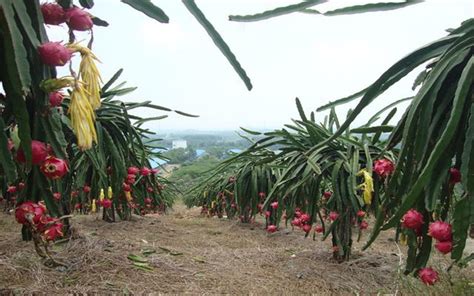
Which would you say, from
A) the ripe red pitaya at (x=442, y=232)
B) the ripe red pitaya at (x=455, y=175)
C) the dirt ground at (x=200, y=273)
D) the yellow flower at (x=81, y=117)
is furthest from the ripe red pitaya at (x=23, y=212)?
the ripe red pitaya at (x=455, y=175)

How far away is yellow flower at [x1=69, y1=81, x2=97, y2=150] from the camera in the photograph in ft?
3.52

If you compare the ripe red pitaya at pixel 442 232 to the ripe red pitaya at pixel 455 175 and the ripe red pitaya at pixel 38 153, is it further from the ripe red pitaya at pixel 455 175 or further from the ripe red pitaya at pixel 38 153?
the ripe red pitaya at pixel 38 153

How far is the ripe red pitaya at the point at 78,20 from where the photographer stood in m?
1.28

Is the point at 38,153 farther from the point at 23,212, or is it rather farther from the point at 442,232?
the point at 442,232

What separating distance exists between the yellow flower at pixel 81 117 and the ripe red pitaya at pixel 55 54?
0.09 m

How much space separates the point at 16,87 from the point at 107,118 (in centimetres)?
273

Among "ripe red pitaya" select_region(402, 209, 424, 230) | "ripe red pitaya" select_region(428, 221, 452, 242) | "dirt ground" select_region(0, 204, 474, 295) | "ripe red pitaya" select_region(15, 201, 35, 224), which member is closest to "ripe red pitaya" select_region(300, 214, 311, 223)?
"dirt ground" select_region(0, 204, 474, 295)

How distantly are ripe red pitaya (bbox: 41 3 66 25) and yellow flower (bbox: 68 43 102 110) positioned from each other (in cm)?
22

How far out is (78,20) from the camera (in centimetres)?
128

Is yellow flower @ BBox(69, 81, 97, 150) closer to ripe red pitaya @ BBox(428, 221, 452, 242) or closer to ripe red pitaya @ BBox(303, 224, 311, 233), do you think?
ripe red pitaya @ BBox(428, 221, 452, 242)

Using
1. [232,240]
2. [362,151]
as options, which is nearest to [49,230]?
[362,151]

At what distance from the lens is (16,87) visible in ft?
3.81

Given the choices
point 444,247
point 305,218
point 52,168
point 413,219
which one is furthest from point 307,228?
point 52,168

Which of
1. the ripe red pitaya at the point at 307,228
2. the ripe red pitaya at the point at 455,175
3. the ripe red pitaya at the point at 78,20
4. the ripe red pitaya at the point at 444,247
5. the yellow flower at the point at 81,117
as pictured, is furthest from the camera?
the ripe red pitaya at the point at 307,228
